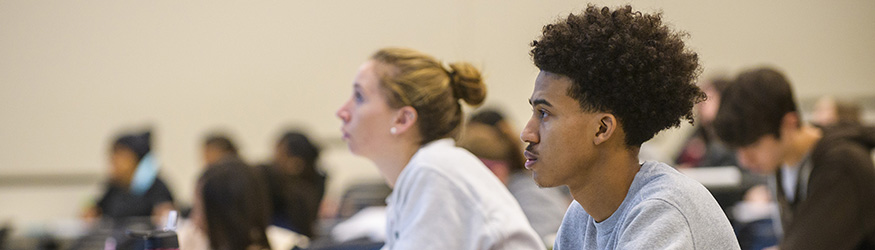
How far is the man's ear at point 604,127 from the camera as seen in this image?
113cm

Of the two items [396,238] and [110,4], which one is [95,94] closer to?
[110,4]

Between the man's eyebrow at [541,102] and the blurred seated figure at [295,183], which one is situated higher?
the man's eyebrow at [541,102]

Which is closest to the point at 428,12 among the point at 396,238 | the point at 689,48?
the point at 396,238

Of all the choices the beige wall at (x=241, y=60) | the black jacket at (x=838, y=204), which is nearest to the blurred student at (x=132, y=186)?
the beige wall at (x=241, y=60)

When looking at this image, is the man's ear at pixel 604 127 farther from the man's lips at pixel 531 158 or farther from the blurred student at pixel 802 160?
the blurred student at pixel 802 160

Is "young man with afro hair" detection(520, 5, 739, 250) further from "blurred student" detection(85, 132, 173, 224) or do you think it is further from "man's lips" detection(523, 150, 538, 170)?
"blurred student" detection(85, 132, 173, 224)

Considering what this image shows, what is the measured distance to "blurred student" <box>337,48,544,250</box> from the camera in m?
1.63

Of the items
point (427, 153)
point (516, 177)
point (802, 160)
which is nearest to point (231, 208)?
point (427, 153)

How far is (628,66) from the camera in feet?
3.56

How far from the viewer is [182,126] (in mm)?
6723

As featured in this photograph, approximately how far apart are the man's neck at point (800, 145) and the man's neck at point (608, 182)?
1.35 meters

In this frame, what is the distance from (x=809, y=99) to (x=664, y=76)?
5.87 m

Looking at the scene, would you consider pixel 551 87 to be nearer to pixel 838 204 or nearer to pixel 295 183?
pixel 838 204

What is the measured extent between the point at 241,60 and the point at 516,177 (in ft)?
12.3
